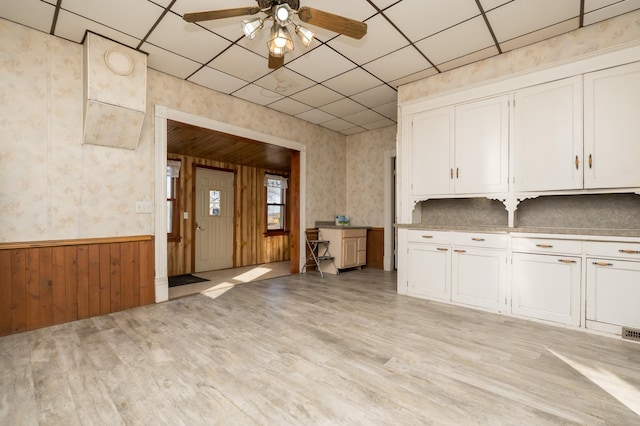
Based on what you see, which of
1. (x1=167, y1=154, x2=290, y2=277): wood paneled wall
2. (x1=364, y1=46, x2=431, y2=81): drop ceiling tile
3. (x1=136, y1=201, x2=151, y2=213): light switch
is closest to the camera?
(x1=364, y1=46, x2=431, y2=81): drop ceiling tile

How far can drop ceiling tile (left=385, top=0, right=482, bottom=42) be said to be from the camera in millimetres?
2551

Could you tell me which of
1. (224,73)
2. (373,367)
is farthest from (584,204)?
(224,73)

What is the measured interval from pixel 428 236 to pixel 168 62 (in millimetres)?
3681

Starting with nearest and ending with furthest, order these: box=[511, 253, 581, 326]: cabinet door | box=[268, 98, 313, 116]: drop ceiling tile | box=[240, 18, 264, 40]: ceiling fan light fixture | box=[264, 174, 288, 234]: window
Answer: box=[240, 18, 264, 40]: ceiling fan light fixture
box=[511, 253, 581, 326]: cabinet door
box=[268, 98, 313, 116]: drop ceiling tile
box=[264, 174, 288, 234]: window

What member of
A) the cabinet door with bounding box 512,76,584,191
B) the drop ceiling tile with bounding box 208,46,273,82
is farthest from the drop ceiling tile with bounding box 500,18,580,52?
the drop ceiling tile with bounding box 208,46,273,82

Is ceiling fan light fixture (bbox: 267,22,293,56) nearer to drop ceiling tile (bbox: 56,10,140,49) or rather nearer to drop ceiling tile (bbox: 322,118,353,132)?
drop ceiling tile (bbox: 56,10,140,49)

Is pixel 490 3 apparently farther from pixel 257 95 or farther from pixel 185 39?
pixel 257 95

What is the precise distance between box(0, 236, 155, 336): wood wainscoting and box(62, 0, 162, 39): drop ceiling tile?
2.09 m

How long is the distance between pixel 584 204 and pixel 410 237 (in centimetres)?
179

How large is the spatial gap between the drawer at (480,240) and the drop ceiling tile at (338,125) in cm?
305

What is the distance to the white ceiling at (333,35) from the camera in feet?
8.41

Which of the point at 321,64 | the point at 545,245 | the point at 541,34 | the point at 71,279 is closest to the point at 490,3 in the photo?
the point at 541,34

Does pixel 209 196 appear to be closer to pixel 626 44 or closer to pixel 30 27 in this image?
pixel 30 27

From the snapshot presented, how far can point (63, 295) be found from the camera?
2936mm
